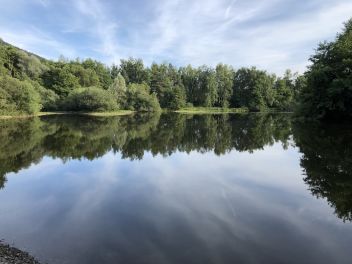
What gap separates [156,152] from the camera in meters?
27.5

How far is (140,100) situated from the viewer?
9694cm

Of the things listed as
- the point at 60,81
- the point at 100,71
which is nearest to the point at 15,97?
the point at 60,81

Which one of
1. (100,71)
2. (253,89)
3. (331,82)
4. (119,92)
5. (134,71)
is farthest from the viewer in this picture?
(134,71)

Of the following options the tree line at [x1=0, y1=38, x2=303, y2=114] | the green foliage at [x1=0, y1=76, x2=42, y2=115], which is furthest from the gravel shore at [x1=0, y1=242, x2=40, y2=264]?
the tree line at [x1=0, y1=38, x2=303, y2=114]

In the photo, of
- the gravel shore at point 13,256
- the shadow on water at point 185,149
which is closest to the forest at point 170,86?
the shadow on water at point 185,149

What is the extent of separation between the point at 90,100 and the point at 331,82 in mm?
54742

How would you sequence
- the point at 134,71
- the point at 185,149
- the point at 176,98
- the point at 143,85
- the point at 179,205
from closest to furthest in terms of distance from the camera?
the point at 179,205 → the point at 185,149 → the point at 143,85 → the point at 176,98 → the point at 134,71

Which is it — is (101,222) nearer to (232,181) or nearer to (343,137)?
(232,181)

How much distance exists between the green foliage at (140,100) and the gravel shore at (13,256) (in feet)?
285

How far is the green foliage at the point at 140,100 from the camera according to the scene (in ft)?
313

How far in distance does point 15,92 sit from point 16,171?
41.7m

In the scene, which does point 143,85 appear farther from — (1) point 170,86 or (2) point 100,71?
(2) point 100,71

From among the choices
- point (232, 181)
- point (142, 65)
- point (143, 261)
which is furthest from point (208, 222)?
point (142, 65)

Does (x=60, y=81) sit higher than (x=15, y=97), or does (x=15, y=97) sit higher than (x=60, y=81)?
(x=60, y=81)
